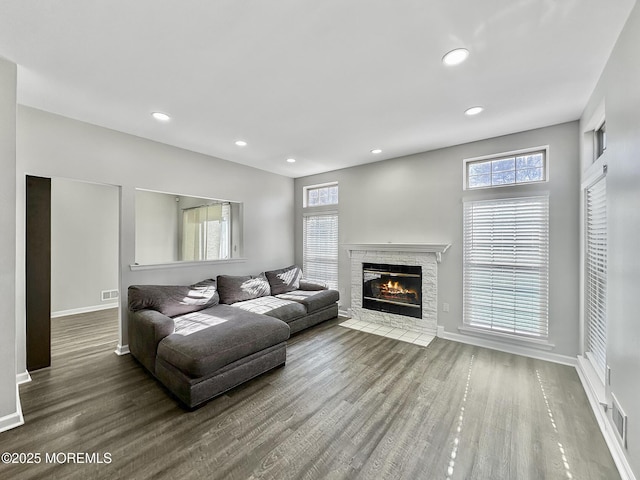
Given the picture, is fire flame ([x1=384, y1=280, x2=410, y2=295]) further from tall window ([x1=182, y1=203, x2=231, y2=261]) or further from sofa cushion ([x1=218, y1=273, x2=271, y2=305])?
tall window ([x1=182, y1=203, x2=231, y2=261])

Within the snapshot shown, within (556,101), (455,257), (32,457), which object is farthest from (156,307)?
(556,101)

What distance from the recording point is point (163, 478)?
1.56m

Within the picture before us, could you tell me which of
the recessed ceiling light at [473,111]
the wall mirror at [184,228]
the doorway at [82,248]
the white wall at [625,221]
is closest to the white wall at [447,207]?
the recessed ceiling light at [473,111]

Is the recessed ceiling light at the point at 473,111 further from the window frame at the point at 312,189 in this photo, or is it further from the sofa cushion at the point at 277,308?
the sofa cushion at the point at 277,308

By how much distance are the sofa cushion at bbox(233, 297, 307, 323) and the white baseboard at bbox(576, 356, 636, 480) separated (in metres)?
3.10

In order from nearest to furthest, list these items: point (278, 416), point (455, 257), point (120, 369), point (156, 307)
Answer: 1. point (278, 416)
2. point (120, 369)
3. point (156, 307)
4. point (455, 257)

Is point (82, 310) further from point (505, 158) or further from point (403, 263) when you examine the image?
point (505, 158)

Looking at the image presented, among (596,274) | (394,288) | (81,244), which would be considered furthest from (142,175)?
(596,274)

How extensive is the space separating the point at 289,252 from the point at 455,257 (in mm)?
3204

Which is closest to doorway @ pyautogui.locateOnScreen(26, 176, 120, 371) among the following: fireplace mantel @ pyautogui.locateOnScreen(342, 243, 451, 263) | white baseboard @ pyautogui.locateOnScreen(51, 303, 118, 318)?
white baseboard @ pyautogui.locateOnScreen(51, 303, 118, 318)

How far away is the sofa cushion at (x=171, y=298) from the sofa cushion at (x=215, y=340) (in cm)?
18

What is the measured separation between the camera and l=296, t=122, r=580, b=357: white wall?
3.01 metres

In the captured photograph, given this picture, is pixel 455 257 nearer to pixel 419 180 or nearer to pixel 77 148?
pixel 419 180

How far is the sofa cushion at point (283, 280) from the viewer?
4.74 meters
